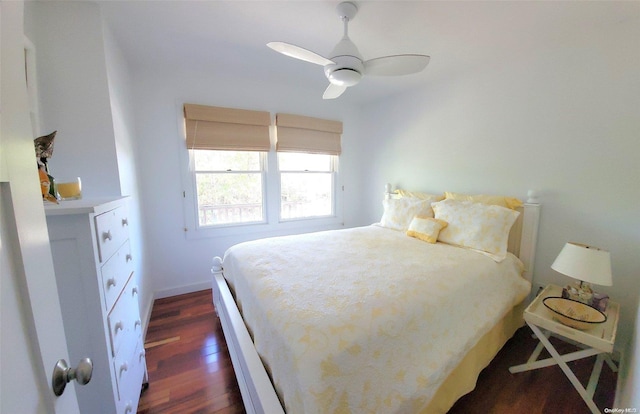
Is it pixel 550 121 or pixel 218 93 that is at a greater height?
pixel 218 93

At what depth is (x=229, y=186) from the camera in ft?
9.82

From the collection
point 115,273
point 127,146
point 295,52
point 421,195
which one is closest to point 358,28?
point 295,52

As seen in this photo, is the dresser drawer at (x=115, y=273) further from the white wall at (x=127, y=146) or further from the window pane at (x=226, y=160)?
the window pane at (x=226, y=160)

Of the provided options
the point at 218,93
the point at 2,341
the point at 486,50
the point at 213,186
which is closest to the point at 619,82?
the point at 486,50

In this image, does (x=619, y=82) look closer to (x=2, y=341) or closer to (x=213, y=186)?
(x=2, y=341)

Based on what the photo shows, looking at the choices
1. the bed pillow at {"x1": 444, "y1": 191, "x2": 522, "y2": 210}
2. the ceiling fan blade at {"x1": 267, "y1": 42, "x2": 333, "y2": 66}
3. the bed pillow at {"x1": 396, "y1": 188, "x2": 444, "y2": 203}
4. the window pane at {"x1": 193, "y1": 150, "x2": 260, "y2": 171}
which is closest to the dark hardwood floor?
the bed pillow at {"x1": 444, "y1": 191, "x2": 522, "y2": 210}

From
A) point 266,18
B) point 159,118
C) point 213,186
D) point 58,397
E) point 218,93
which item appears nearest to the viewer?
point 58,397

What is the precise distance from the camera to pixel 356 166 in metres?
3.81

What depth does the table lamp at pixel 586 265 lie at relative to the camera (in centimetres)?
138

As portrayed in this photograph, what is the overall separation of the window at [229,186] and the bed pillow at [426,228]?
189 centimetres

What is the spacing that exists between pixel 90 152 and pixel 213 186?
1335 millimetres

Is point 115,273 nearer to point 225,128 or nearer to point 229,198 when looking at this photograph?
point 229,198

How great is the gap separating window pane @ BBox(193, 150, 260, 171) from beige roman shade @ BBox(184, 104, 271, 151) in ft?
0.42

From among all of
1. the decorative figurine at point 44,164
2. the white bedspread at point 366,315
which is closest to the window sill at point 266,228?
the white bedspread at point 366,315
